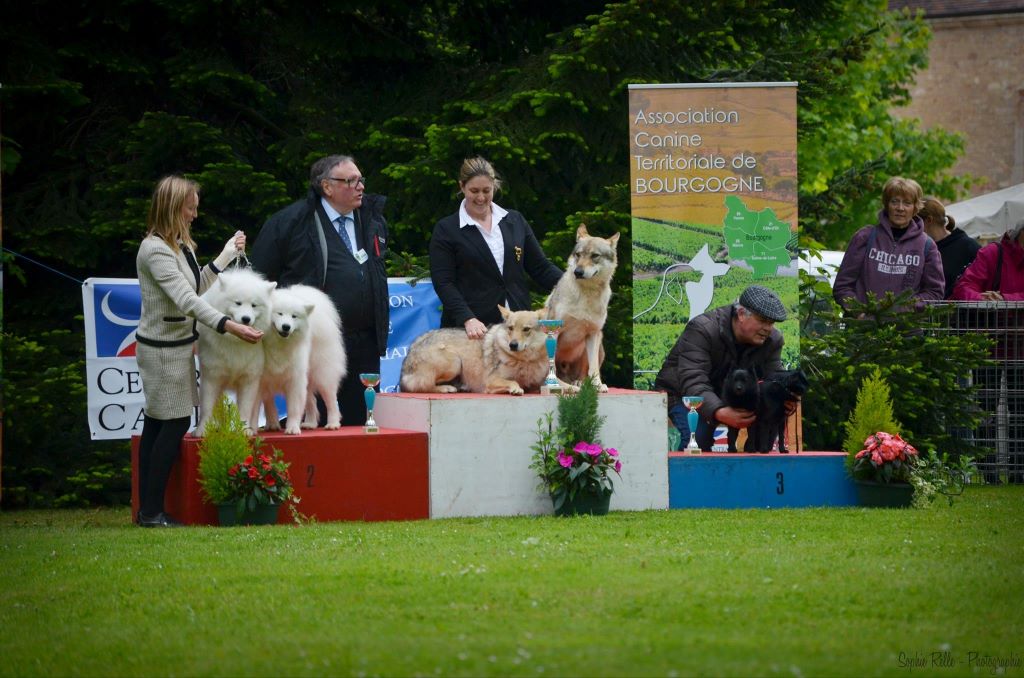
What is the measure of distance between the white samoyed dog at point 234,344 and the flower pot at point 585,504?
198cm

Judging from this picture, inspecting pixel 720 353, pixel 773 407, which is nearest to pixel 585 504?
pixel 773 407

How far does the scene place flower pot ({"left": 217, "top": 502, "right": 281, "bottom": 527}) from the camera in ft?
23.4

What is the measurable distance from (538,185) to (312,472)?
514cm

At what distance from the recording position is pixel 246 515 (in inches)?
282

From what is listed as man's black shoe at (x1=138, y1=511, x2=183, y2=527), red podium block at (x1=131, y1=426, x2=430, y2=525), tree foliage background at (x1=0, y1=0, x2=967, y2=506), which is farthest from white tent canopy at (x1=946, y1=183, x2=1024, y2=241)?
man's black shoe at (x1=138, y1=511, x2=183, y2=527)

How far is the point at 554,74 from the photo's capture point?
10.9 metres

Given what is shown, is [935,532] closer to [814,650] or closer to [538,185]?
[814,650]

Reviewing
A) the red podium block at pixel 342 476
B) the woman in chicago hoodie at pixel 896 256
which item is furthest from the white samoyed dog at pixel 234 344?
the woman in chicago hoodie at pixel 896 256

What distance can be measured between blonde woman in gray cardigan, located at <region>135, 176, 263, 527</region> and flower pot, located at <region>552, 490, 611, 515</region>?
7.65ft

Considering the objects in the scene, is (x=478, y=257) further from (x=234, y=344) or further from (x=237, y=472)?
(x=237, y=472)

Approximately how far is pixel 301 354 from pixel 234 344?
40 centimetres

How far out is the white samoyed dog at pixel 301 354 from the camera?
7.21 metres

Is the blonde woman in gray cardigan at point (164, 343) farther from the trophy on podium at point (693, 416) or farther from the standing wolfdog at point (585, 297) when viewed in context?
the trophy on podium at point (693, 416)

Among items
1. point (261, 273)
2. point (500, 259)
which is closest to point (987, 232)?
point (500, 259)
